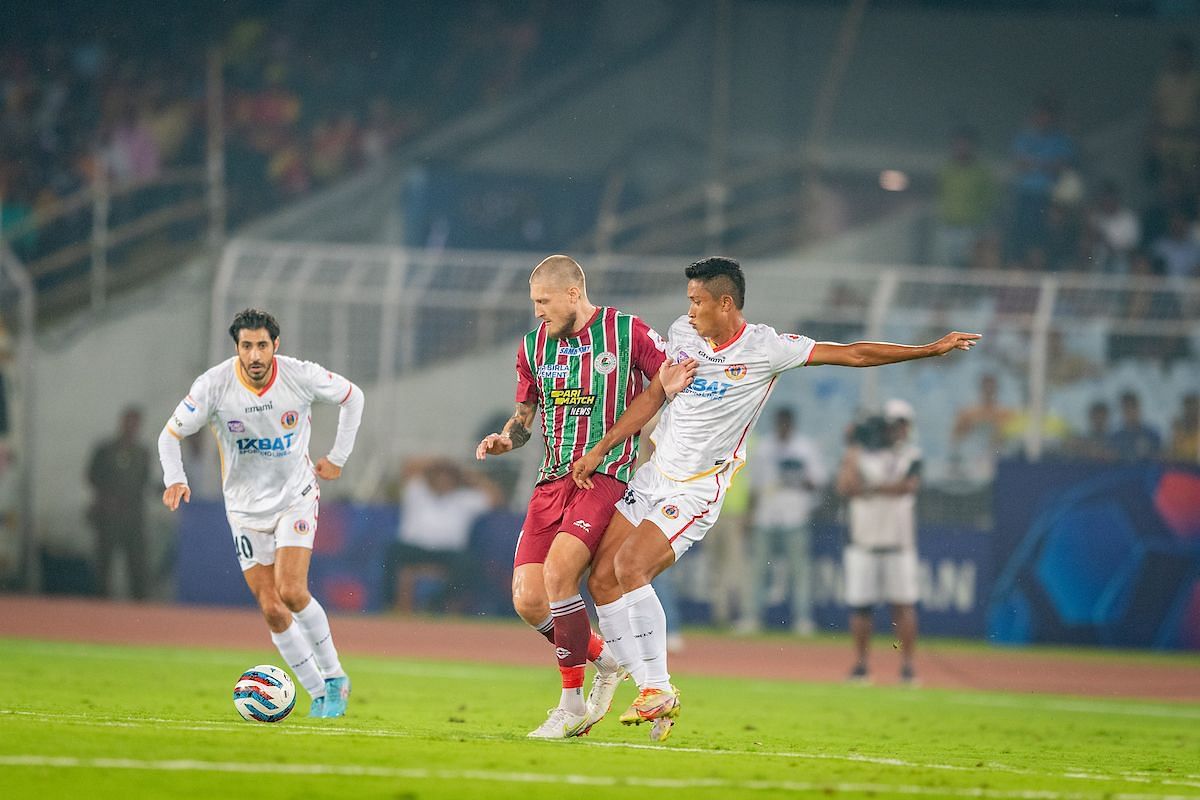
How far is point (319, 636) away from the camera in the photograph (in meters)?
10.4

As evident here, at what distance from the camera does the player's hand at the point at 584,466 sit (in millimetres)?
9047

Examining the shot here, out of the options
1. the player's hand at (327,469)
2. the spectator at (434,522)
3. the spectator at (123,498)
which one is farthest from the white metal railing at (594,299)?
the player's hand at (327,469)

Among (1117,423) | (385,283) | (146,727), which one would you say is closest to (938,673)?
(1117,423)

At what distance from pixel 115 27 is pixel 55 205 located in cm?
411

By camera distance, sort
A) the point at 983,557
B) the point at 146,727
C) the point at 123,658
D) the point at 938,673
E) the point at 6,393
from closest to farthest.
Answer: the point at 146,727 < the point at 123,658 < the point at 938,673 < the point at 983,557 < the point at 6,393

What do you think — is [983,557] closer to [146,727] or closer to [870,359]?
[870,359]

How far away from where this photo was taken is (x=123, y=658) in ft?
49.8

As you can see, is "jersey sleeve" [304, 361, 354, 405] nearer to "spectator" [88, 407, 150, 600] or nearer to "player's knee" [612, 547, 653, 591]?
"player's knee" [612, 547, 653, 591]

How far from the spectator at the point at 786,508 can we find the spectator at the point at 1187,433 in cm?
392

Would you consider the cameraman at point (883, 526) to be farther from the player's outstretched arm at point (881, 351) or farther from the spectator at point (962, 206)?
the spectator at point (962, 206)

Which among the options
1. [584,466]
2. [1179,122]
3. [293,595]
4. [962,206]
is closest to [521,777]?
[584,466]

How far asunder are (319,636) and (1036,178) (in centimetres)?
1628

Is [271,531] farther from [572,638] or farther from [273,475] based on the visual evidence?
[572,638]

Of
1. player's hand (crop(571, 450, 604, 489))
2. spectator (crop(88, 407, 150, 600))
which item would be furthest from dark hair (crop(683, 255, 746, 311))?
spectator (crop(88, 407, 150, 600))
